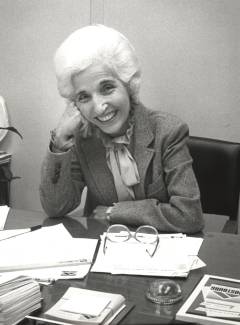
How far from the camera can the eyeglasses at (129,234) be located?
61.8 inches

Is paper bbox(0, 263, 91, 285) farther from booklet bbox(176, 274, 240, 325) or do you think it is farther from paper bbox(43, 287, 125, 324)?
booklet bbox(176, 274, 240, 325)

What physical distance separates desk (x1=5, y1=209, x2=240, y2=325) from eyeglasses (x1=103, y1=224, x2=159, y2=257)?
11 centimetres

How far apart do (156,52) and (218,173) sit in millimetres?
1321

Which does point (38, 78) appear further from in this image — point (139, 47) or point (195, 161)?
point (195, 161)

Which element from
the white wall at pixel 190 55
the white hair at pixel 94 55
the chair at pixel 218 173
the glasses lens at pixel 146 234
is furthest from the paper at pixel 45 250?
the white wall at pixel 190 55

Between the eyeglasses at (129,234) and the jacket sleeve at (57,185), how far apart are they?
44cm

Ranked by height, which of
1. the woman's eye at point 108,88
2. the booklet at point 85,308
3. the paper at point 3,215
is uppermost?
the woman's eye at point 108,88

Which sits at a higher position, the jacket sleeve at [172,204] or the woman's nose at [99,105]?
the woman's nose at [99,105]

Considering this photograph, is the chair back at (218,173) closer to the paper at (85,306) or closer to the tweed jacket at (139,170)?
the tweed jacket at (139,170)

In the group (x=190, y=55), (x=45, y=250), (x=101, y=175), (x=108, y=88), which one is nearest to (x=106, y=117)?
(x=108, y=88)

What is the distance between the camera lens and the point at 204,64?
10.9 feet

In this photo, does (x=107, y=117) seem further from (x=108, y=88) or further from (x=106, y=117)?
(x=108, y=88)

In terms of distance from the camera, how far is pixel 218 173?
2332 mm

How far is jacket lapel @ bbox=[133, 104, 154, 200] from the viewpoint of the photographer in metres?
2.04
